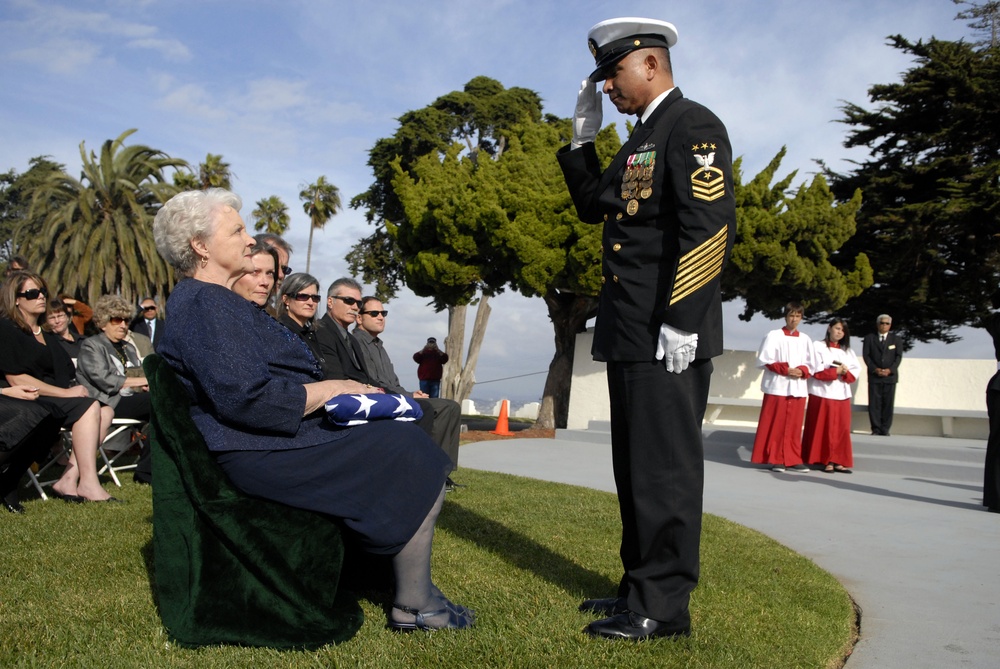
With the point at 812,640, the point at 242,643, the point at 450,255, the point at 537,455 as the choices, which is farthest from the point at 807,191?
the point at 242,643

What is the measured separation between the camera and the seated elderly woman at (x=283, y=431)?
2.99 meters

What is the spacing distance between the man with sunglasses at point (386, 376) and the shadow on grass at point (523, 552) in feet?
4.18

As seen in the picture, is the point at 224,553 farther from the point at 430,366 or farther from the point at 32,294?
the point at 430,366

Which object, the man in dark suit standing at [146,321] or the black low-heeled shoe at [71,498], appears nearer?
the black low-heeled shoe at [71,498]

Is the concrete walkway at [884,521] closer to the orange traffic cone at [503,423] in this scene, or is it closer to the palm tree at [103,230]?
the orange traffic cone at [503,423]

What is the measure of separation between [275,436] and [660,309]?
59.7 inches

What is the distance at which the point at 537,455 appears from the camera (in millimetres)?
11688

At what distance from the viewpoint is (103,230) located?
25312 mm

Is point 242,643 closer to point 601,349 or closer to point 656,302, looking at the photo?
point 601,349

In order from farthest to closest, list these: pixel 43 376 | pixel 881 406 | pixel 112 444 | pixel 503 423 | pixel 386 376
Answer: pixel 503 423 → pixel 881 406 → pixel 112 444 → pixel 386 376 → pixel 43 376

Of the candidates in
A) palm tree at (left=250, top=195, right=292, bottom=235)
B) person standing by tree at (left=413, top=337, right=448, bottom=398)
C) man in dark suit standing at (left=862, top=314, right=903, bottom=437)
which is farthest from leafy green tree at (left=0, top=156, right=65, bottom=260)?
man in dark suit standing at (left=862, top=314, right=903, bottom=437)

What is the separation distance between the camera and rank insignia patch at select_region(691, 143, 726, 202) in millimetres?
3139

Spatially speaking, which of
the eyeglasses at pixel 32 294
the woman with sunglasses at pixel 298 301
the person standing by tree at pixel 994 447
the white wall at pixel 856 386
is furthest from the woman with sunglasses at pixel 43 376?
the white wall at pixel 856 386

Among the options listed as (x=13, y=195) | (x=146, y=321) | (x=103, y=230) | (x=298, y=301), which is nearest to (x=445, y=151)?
(x=103, y=230)
